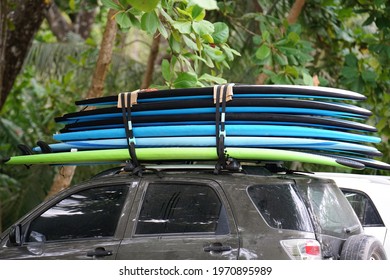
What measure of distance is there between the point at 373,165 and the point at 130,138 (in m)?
1.77

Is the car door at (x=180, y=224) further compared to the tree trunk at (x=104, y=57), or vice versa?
the tree trunk at (x=104, y=57)

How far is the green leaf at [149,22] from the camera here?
5.90 metres

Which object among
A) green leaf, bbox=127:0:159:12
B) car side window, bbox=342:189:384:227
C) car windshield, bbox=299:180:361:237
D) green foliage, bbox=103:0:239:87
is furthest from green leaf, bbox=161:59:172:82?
car side window, bbox=342:189:384:227

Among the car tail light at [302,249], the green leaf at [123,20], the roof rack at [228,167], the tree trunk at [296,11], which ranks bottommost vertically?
the car tail light at [302,249]

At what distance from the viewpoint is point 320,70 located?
11141 millimetres

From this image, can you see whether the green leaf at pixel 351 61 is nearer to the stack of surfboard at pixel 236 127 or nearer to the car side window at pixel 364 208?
the car side window at pixel 364 208

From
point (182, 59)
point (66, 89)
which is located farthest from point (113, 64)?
point (182, 59)

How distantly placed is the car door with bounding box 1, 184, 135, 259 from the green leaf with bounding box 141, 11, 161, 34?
1189 mm

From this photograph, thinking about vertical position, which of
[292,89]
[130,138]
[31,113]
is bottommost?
[31,113]

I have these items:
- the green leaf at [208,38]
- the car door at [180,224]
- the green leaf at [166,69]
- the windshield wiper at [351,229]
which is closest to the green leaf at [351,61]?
the green leaf at [208,38]

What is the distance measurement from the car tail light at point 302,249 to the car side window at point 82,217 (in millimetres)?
1295

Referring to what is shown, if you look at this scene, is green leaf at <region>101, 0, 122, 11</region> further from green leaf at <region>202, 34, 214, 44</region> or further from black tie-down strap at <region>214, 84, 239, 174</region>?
black tie-down strap at <region>214, 84, 239, 174</region>

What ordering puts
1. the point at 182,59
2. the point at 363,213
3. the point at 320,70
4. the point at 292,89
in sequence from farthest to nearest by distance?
the point at 320,70 → the point at 363,213 → the point at 182,59 → the point at 292,89
